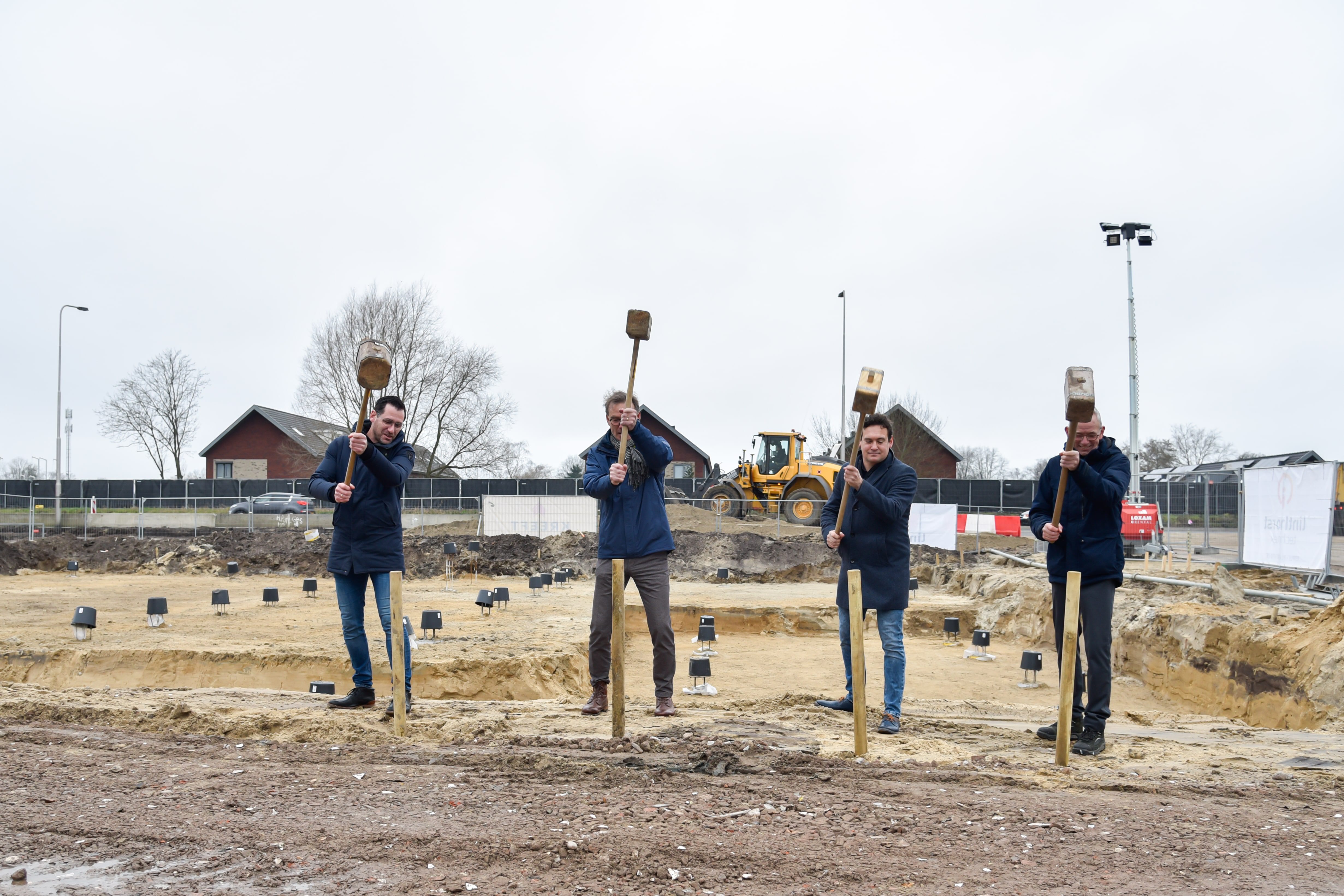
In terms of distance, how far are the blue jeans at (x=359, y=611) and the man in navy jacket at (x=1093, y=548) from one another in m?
3.80

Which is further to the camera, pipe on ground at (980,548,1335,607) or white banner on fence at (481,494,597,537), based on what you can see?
white banner on fence at (481,494,597,537)

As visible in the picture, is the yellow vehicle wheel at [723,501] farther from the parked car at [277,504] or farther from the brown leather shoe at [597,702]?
the brown leather shoe at [597,702]

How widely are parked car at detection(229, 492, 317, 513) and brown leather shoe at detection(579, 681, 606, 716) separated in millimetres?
27621

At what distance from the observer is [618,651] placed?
464 cm

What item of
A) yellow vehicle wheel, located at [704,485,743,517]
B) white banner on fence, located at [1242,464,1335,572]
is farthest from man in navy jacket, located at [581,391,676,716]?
yellow vehicle wheel, located at [704,485,743,517]

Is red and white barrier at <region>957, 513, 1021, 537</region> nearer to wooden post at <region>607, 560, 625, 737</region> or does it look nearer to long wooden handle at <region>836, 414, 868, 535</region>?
long wooden handle at <region>836, 414, 868, 535</region>

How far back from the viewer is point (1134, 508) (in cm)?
1733

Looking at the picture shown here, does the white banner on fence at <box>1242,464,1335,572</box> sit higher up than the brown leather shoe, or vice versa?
the white banner on fence at <box>1242,464,1335,572</box>

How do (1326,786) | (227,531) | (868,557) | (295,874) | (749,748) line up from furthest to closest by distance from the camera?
(227,531) < (868,557) < (749,748) < (1326,786) < (295,874)

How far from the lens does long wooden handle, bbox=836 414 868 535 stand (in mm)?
5016

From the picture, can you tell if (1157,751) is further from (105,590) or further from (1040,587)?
(105,590)

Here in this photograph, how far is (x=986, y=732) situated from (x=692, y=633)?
912 centimetres

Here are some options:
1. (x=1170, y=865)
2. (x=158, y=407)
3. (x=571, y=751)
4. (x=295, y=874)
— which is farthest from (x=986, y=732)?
(x=158, y=407)

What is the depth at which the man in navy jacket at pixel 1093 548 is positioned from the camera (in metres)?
4.53
